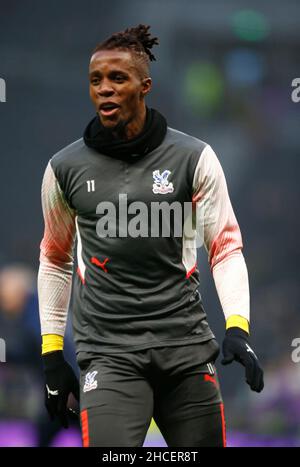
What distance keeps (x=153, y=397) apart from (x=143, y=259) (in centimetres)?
56

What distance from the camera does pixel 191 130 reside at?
1689 centimetres

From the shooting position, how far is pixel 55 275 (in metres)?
4.68

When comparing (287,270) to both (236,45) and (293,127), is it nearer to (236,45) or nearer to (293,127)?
(293,127)

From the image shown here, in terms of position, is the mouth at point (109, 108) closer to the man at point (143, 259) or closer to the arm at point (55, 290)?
the man at point (143, 259)

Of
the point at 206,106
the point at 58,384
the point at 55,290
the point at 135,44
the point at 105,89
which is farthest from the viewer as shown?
the point at 206,106

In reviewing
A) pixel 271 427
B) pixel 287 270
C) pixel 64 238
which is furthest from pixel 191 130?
pixel 64 238

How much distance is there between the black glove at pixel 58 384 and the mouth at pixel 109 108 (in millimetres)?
Result: 1057

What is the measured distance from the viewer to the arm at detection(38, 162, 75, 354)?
459 cm

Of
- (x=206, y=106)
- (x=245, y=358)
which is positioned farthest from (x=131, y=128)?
(x=206, y=106)

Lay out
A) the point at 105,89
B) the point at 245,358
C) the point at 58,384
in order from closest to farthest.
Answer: the point at 245,358
the point at 105,89
the point at 58,384

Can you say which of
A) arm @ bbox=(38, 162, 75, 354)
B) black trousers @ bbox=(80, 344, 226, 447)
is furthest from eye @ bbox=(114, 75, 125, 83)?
black trousers @ bbox=(80, 344, 226, 447)

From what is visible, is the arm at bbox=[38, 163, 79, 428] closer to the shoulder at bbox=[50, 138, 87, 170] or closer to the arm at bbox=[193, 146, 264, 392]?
the shoulder at bbox=[50, 138, 87, 170]

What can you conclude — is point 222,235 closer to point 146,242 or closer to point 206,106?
point 146,242

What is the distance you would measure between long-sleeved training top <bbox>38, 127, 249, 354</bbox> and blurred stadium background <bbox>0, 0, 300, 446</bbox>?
30.8 feet
